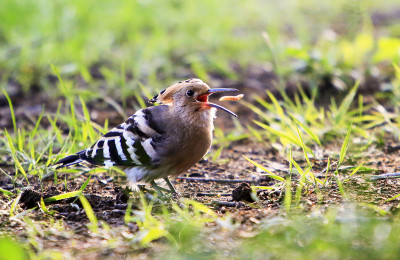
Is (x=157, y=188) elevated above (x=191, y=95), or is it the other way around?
(x=191, y=95)

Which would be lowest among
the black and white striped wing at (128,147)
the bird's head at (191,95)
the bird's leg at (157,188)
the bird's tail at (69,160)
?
the bird's leg at (157,188)

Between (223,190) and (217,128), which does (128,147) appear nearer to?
(223,190)

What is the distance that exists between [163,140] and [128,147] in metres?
0.26

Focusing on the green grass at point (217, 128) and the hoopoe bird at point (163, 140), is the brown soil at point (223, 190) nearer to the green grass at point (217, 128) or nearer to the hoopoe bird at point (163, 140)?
the green grass at point (217, 128)

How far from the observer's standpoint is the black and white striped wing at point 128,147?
344 centimetres

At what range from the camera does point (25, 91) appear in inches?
235

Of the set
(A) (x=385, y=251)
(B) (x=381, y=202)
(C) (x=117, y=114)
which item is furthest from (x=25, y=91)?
(A) (x=385, y=251)

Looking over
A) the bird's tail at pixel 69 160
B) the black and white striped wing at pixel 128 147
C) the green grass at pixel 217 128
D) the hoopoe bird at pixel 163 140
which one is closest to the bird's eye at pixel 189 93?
the hoopoe bird at pixel 163 140

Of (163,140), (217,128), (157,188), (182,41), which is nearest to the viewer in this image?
(163,140)

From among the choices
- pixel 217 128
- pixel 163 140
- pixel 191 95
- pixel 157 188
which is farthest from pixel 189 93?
pixel 217 128

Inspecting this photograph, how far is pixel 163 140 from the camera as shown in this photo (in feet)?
11.2

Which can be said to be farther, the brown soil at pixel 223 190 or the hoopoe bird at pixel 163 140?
the hoopoe bird at pixel 163 140

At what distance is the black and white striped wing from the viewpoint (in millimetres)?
3441

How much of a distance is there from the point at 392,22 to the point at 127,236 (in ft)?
24.2
